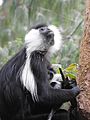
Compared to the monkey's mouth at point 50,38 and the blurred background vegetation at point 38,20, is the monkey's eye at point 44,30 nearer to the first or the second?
the monkey's mouth at point 50,38

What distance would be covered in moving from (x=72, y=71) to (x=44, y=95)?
0.38 meters

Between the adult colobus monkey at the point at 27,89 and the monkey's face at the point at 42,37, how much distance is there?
9cm

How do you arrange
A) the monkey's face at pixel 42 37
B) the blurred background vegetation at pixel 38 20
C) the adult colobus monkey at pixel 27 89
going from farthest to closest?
the blurred background vegetation at pixel 38 20 → the monkey's face at pixel 42 37 → the adult colobus monkey at pixel 27 89

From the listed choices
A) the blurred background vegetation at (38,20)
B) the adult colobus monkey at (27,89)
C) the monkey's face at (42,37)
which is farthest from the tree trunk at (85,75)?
the blurred background vegetation at (38,20)

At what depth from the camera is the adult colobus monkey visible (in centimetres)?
304

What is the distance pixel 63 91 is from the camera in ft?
9.91

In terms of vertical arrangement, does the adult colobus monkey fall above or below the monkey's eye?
below

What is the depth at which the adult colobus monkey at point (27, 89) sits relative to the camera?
304 cm

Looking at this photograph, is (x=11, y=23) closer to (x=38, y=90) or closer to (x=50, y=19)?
(x=50, y=19)

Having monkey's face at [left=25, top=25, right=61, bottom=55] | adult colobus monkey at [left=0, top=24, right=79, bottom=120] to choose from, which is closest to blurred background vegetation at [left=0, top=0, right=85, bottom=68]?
monkey's face at [left=25, top=25, right=61, bottom=55]

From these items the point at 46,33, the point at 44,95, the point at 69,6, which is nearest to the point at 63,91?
the point at 44,95

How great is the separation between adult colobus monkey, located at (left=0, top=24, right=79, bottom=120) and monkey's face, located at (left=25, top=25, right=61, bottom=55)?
86mm

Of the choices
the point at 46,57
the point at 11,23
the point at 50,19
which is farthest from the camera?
the point at 50,19

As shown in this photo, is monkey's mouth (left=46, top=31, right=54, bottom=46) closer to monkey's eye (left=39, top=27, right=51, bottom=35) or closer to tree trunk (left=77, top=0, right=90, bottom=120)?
monkey's eye (left=39, top=27, right=51, bottom=35)
